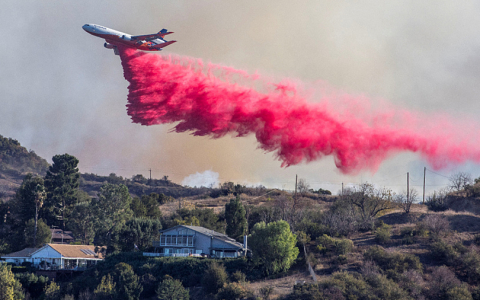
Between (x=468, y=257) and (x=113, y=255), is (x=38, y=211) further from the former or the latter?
(x=468, y=257)

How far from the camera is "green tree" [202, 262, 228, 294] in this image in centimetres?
5003

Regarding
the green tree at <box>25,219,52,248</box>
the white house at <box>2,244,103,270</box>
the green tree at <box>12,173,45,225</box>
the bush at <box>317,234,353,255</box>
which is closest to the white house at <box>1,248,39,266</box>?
the white house at <box>2,244,103,270</box>

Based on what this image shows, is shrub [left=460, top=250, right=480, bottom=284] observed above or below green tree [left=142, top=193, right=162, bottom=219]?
below

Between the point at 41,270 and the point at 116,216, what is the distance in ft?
61.8

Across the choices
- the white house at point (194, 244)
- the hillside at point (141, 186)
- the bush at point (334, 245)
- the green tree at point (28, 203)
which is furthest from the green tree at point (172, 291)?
the hillside at point (141, 186)

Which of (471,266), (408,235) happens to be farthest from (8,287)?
(471,266)

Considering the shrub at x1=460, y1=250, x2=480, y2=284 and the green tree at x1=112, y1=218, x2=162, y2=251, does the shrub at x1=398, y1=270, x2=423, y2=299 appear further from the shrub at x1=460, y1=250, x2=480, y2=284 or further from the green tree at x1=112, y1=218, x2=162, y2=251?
the green tree at x1=112, y1=218, x2=162, y2=251

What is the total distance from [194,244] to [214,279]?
15.6m

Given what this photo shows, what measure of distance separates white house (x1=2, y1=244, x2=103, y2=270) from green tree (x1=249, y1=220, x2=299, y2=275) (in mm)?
26796

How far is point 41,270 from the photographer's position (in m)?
64.8

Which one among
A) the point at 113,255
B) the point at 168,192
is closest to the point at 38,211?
the point at 113,255

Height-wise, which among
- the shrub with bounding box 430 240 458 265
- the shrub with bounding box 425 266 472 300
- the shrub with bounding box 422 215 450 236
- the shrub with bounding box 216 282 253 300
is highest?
the shrub with bounding box 422 215 450 236

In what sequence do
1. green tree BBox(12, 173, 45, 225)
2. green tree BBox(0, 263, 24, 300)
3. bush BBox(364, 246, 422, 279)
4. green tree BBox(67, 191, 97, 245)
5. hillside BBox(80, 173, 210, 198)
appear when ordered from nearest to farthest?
bush BBox(364, 246, 422, 279) → green tree BBox(0, 263, 24, 300) → green tree BBox(67, 191, 97, 245) → green tree BBox(12, 173, 45, 225) → hillside BBox(80, 173, 210, 198)

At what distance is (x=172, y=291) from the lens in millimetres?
49250
